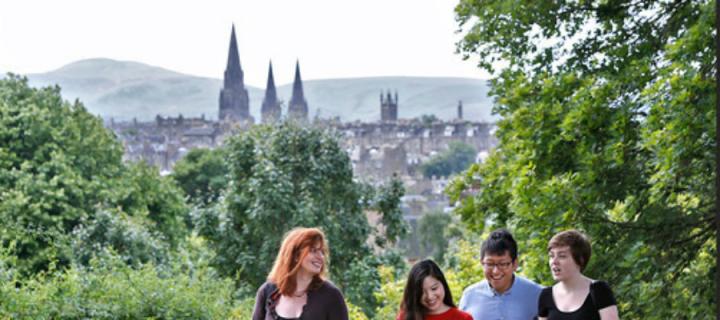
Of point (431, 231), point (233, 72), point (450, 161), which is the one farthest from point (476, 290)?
point (233, 72)

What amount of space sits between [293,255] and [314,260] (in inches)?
2.4

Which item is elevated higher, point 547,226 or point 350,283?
point 547,226

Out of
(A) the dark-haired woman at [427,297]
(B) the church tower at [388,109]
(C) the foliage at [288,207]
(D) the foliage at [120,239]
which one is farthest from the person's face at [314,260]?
(B) the church tower at [388,109]

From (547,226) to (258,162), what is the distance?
6.92 meters

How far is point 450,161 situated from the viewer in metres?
88.8

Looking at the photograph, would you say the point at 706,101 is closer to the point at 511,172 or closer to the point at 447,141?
the point at 511,172

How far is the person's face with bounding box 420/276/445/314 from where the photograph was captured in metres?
2.93

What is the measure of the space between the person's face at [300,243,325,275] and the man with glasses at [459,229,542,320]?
0.44 metres

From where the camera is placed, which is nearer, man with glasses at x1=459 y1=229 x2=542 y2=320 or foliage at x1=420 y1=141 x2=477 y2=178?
man with glasses at x1=459 y1=229 x2=542 y2=320

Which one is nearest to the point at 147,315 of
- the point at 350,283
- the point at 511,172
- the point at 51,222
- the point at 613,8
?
the point at 511,172

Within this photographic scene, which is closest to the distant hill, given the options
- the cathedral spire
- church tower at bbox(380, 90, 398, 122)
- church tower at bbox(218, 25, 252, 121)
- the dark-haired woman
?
church tower at bbox(380, 90, 398, 122)

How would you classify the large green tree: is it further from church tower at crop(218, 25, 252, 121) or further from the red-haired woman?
church tower at crop(218, 25, 252, 121)

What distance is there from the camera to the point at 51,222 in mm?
13383

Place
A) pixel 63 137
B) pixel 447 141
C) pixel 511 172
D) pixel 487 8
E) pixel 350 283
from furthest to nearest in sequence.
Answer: pixel 447 141, pixel 63 137, pixel 350 283, pixel 487 8, pixel 511 172
